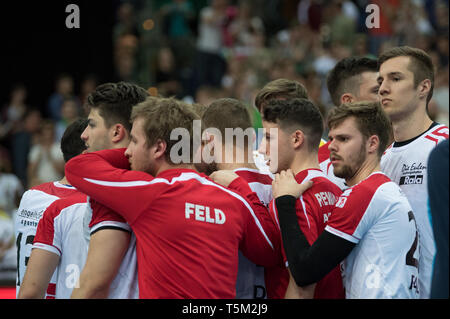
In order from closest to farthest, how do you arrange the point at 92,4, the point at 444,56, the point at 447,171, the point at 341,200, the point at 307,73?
the point at 447,171
the point at 341,200
the point at 444,56
the point at 307,73
the point at 92,4

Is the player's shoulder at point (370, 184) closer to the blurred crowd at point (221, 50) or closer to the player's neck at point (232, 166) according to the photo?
the player's neck at point (232, 166)

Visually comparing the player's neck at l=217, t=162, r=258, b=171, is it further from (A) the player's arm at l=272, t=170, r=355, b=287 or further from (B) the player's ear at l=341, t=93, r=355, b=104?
(B) the player's ear at l=341, t=93, r=355, b=104

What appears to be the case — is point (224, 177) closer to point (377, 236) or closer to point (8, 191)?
point (377, 236)

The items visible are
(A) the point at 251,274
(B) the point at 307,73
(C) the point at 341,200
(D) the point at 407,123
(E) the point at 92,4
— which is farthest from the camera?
(E) the point at 92,4

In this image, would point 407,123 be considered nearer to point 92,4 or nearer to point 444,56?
point 444,56

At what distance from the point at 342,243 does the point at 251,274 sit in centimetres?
69

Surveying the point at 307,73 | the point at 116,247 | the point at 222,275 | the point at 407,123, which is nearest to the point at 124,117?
the point at 116,247

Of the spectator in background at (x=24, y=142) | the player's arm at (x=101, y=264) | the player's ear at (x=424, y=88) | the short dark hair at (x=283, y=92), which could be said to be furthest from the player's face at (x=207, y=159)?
the spectator in background at (x=24, y=142)

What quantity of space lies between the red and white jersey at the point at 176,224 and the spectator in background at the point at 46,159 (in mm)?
7323

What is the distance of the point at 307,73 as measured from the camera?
41.0 ft

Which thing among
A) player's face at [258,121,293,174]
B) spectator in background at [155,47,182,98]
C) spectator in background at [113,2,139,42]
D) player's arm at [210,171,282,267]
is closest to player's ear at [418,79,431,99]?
player's face at [258,121,293,174]

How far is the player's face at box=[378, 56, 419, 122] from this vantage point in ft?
14.1

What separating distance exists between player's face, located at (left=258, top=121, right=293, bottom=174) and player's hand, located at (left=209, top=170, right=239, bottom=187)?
0.76 ft

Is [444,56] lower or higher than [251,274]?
higher
